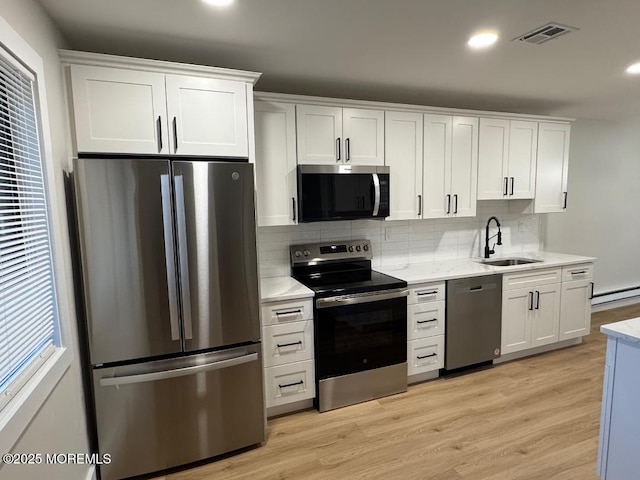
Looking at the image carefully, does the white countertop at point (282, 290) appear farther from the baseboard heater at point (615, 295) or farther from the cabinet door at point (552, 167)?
the baseboard heater at point (615, 295)

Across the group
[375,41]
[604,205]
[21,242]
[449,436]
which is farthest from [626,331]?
[604,205]

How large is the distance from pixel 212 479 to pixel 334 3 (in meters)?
2.58

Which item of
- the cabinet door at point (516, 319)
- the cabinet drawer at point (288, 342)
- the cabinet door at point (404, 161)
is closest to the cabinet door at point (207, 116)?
the cabinet drawer at point (288, 342)

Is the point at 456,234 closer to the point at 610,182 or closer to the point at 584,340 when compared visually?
the point at 584,340

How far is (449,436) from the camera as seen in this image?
240cm

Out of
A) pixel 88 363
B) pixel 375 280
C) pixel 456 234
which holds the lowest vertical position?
pixel 88 363

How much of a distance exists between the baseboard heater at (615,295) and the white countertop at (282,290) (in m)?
4.18

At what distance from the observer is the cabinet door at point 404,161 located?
3.04m

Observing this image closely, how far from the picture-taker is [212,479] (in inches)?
81.5

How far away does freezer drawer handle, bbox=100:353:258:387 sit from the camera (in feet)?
6.41

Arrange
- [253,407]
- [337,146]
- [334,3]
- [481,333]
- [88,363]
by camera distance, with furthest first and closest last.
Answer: [481,333], [337,146], [253,407], [88,363], [334,3]

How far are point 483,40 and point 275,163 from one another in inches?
60.2

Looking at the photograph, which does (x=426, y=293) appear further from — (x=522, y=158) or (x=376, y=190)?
(x=522, y=158)

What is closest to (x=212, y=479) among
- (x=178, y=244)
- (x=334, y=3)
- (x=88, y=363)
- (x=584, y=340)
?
(x=88, y=363)
